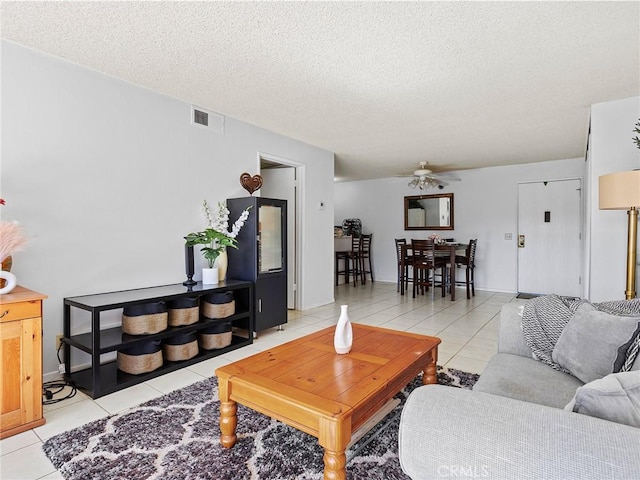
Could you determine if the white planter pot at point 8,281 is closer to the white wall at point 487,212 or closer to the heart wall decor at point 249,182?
the heart wall decor at point 249,182

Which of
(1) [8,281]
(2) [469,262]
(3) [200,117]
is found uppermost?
(3) [200,117]

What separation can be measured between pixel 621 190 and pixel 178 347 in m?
3.54

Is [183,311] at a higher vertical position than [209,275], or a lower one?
lower

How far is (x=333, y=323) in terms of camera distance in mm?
4281

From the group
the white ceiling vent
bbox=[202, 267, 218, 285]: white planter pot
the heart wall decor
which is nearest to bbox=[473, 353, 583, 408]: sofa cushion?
bbox=[202, 267, 218, 285]: white planter pot

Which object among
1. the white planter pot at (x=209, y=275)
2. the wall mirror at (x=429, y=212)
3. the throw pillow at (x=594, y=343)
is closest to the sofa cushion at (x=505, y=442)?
the throw pillow at (x=594, y=343)

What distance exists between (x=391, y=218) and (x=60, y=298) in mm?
6426

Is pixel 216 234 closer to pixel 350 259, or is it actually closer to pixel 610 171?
pixel 610 171

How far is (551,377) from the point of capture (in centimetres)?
162

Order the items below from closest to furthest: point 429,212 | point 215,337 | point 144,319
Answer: point 144,319, point 215,337, point 429,212

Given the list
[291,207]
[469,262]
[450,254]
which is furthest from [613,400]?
[469,262]

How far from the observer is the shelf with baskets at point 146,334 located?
2463 millimetres

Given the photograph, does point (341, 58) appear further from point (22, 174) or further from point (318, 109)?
point (22, 174)

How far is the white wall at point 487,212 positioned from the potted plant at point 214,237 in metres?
4.88
